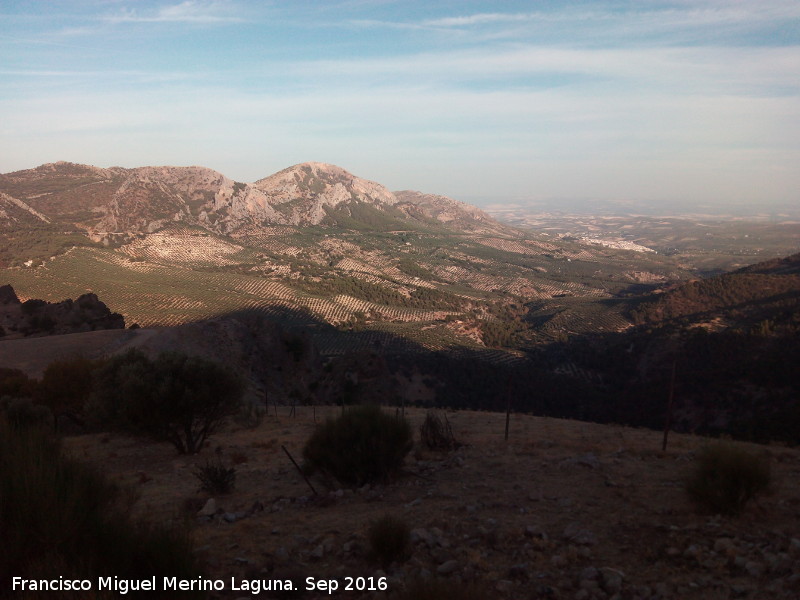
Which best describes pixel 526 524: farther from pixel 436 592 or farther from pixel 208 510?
pixel 208 510

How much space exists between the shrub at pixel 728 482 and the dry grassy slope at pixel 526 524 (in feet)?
0.86

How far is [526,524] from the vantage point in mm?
8125

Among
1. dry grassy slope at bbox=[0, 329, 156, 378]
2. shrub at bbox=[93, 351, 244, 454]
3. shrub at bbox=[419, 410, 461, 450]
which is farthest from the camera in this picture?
dry grassy slope at bbox=[0, 329, 156, 378]

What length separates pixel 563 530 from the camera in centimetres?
780

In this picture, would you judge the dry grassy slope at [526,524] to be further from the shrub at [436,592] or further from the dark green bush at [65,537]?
the dark green bush at [65,537]

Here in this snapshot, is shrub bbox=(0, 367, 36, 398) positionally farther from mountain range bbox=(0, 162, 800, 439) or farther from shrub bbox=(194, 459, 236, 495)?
shrub bbox=(194, 459, 236, 495)

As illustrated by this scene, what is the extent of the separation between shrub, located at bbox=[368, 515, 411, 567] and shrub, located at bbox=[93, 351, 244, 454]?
35.9 feet

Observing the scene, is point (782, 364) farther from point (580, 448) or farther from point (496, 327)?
point (496, 327)

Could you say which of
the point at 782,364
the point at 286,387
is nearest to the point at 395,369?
the point at 286,387

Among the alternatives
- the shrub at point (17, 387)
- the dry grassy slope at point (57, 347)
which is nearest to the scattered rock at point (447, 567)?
the shrub at point (17, 387)

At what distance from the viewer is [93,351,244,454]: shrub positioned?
1548 cm

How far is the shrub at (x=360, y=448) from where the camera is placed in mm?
11000

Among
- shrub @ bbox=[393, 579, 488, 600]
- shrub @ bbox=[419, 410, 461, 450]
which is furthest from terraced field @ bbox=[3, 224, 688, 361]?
shrub @ bbox=[393, 579, 488, 600]

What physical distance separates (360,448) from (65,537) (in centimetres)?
675
